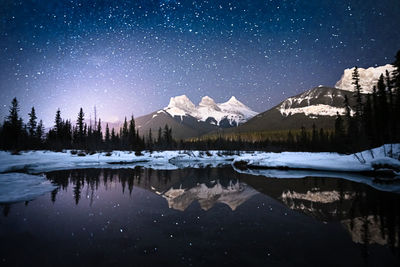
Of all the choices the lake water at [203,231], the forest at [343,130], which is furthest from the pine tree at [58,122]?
the lake water at [203,231]

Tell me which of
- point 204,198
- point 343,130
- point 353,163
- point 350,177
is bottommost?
point 350,177

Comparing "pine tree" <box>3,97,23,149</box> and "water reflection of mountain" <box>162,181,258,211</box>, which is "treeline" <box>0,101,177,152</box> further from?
"water reflection of mountain" <box>162,181,258,211</box>

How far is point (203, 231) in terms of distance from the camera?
6617 mm

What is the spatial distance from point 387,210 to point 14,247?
13.0 metres

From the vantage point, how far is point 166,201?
1079cm

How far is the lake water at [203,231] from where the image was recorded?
15.6 feet

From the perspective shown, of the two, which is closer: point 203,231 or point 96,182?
point 203,231

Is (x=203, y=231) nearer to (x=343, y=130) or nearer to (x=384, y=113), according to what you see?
(x=384, y=113)

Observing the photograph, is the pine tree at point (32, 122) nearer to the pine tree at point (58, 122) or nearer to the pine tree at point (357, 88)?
the pine tree at point (58, 122)

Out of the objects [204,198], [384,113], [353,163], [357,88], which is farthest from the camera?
[357,88]

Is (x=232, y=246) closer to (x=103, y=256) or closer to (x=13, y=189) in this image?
(x=103, y=256)

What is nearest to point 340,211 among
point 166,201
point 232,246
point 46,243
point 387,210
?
point 387,210

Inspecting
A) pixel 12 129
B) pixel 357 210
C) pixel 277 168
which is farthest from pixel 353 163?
pixel 12 129

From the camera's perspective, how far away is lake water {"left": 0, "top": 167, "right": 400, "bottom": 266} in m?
4.76
